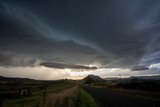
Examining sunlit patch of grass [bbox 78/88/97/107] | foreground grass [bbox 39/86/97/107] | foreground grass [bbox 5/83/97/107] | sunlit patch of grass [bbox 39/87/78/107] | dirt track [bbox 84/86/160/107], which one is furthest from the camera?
dirt track [bbox 84/86/160/107]

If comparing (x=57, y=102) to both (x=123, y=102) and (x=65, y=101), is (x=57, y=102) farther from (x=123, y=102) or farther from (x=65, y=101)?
(x=123, y=102)

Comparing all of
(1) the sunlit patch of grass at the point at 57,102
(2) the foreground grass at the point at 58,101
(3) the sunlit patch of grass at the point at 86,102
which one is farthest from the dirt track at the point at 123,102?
(1) the sunlit patch of grass at the point at 57,102

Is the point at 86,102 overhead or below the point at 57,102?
below

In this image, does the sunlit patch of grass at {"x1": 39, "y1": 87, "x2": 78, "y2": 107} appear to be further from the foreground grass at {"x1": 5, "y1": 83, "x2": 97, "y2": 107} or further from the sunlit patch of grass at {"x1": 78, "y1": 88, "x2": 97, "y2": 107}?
the sunlit patch of grass at {"x1": 78, "y1": 88, "x2": 97, "y2": 107}

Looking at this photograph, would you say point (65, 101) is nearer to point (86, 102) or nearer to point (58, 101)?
point (58, 101)

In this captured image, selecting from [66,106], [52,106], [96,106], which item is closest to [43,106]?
[52,106]

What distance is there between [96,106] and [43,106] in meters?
9.29

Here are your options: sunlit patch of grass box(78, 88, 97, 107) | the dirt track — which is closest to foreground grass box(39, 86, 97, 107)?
sunlit patch of grass box(78, 88, 97, 107)

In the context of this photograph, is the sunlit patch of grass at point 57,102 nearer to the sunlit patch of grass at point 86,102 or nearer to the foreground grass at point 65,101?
the foreground grass at point 65,101

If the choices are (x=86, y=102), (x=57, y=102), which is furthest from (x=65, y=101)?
(x=86, y=102)

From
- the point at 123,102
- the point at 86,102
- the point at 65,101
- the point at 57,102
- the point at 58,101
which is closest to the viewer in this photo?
the point at 57,102

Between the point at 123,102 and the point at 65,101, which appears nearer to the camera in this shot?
the point at 65,101

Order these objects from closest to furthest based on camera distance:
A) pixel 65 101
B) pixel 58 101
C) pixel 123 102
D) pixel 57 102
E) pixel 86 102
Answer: pixel 57 102 < pixel 58 101 < pixel 65 101 < pixel 86 102 < pixel 123 102

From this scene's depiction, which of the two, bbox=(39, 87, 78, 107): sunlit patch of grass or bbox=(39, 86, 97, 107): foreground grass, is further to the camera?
bbox=(39, 86, 97, 107): foreground grass
